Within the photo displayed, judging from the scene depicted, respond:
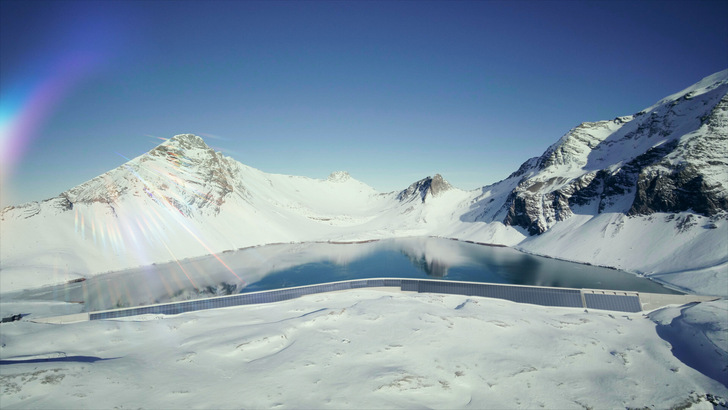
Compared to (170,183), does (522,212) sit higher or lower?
lower

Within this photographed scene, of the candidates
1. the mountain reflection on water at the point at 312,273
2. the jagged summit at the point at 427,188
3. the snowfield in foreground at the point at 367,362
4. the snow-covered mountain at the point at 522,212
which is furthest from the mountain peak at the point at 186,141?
the snowfield in foreground at the point at 367,362

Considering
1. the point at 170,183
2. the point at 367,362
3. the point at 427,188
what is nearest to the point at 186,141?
the point at 170,183

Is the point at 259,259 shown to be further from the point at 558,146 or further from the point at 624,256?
the point at 558,146

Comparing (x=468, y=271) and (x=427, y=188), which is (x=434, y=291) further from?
(x=427, y=188)

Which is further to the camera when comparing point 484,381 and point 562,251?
point 562,251

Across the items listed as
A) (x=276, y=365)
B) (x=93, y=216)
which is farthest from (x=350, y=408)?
(x=93, y=216)

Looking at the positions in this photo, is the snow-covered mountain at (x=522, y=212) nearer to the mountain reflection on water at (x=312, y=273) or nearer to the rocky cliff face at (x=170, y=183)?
the rocky cliff face at (x=170, y=183)
